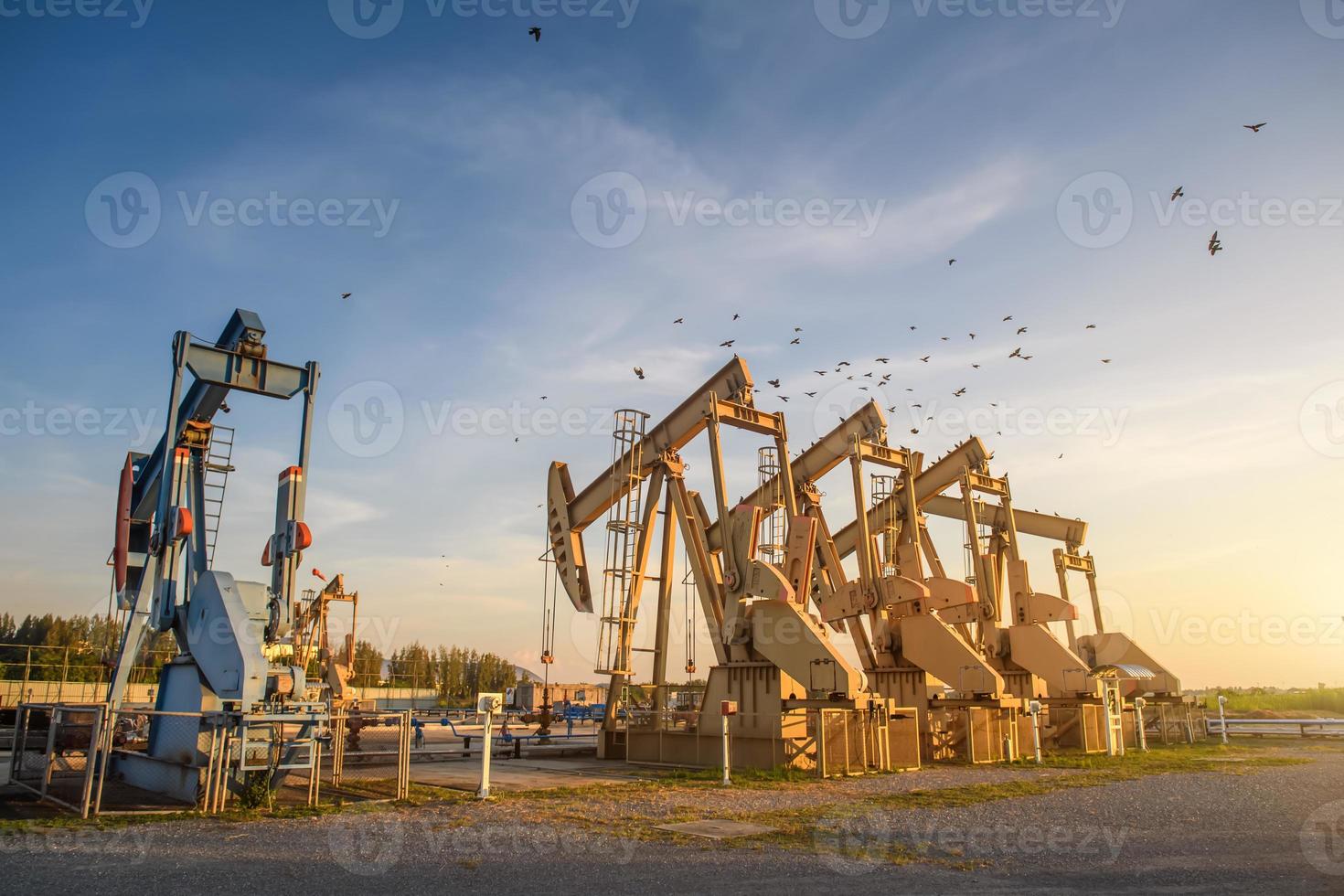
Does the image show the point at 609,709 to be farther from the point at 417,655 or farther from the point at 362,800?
the point at 417,655

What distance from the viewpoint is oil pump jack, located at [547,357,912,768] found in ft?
57.0

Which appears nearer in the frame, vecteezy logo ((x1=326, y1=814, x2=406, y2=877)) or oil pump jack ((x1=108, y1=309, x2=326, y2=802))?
vecteezy logo ((x1=326, y1=814, x2=406, y2=877))

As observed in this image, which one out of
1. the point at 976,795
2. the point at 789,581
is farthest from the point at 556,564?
the point at 976,795

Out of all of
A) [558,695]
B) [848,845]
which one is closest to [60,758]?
[848,845]

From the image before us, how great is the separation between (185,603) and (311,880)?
826 cm

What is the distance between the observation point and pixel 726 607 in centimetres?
1912

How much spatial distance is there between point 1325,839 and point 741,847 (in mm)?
6103

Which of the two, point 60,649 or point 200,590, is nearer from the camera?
point 200,590

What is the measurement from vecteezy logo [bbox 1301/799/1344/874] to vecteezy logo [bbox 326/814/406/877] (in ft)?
27.1

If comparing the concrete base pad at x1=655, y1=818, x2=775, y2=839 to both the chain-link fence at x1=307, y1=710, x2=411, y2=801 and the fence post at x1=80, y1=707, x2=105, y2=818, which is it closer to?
the chain-link fence at x1=307, y1=710, x2=411, y2=801
